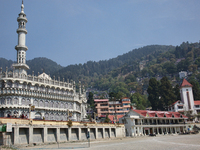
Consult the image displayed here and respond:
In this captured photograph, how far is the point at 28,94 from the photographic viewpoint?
2137 inches

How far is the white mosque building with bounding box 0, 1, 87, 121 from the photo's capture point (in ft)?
169

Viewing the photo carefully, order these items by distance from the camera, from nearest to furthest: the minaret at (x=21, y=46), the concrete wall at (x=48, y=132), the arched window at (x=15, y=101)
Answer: the concrete wall at (x=48, y=132)
the arched window at (x=15, y=101)
the minaret at (x=21, y=46)

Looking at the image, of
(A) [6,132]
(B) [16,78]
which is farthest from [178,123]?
(A) [6,132]

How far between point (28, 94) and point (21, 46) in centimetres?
1603

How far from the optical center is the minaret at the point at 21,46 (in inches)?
2395

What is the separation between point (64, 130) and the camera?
44.2 metres

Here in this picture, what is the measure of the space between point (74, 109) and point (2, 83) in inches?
900

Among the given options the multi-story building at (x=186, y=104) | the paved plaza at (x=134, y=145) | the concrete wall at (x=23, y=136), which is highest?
the multi-story building at (x=186, y=104)

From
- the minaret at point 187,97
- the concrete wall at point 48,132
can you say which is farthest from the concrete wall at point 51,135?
the minaret at point 187,97

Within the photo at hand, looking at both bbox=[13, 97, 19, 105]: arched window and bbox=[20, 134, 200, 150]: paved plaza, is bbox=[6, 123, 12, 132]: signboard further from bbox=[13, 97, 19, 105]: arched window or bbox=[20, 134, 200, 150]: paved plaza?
bbox=[13, 97, 19, 105]: arched window

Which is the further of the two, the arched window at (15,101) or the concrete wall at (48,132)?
the arched window at (15,101)

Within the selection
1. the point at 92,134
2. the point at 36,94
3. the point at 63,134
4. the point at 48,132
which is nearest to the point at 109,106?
the point at 92,134

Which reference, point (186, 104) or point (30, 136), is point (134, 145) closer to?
point (30, 136)

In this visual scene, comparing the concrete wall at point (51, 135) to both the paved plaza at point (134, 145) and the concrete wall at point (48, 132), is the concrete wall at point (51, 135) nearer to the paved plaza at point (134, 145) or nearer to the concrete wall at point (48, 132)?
the concrete wall at point (48, 132)
